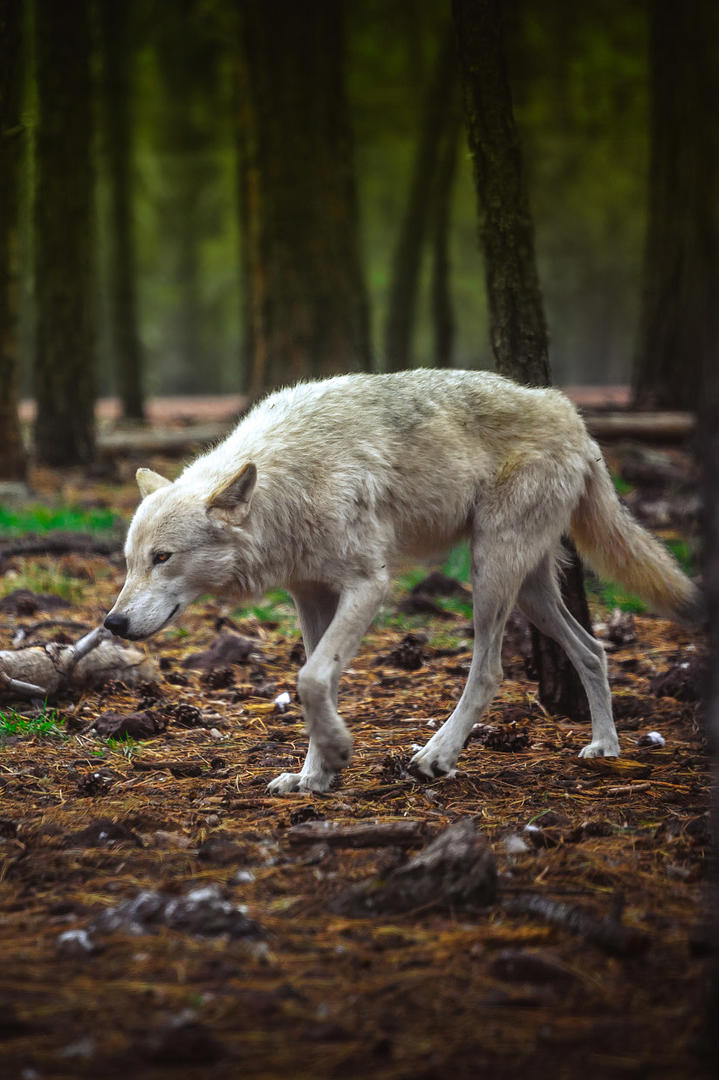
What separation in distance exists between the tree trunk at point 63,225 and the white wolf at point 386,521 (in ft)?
26.8

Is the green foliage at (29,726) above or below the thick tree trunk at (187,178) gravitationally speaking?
below

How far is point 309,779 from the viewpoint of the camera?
179 inches

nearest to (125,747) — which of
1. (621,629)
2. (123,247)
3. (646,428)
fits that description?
(621,629)

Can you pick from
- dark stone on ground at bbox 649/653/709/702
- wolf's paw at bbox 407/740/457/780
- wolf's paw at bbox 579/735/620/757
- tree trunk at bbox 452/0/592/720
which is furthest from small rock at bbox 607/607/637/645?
wolf's paw at bbox 407/740/457/780

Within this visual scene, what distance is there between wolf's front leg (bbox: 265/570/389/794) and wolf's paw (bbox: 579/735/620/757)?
1253mm

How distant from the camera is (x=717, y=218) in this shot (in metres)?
3.05

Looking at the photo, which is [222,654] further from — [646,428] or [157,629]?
[646,428]

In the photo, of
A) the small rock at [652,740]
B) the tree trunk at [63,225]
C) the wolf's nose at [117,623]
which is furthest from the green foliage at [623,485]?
the wolf's nose at [117,623]

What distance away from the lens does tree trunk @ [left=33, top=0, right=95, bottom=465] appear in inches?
500

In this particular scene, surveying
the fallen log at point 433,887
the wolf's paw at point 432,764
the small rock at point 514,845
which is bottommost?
the wolf's paw at point 432,764

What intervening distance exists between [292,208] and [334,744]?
10073 millimetres

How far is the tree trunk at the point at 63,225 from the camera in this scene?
12.7 metres

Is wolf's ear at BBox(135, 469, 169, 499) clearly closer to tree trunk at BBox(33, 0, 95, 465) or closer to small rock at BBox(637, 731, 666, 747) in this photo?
small rock at BBox(637, 731, 666, 747)

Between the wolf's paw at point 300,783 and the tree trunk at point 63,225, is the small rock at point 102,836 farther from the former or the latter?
the tree trunk at point 63,225
